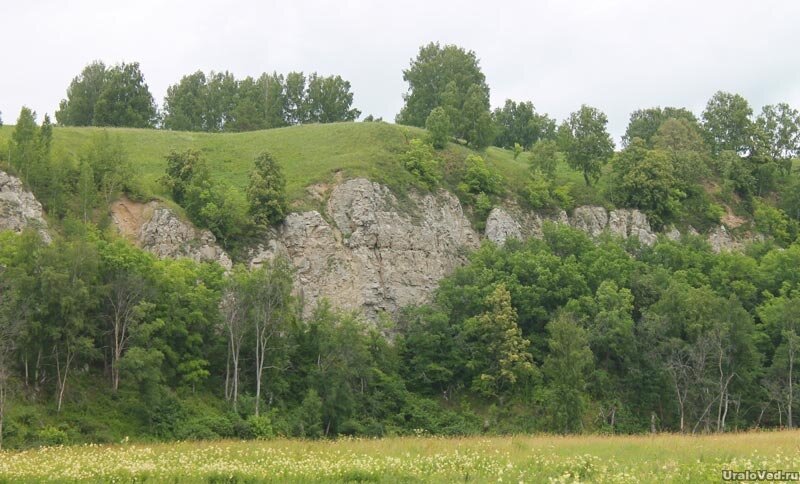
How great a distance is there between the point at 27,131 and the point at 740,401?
59742 mm

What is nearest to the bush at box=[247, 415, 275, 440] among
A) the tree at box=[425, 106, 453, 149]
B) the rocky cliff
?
the rocky cliff

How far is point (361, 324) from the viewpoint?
5900cm

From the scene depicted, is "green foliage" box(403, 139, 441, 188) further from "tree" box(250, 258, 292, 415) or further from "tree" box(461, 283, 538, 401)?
"tree" box(250, 258, 292, 415)

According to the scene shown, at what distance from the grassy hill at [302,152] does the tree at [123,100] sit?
13.2 metres

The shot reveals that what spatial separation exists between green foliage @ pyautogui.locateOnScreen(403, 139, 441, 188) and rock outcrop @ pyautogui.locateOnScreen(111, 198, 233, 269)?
23535 mm

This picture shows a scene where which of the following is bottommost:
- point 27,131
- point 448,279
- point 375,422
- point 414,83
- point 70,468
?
point 375,422

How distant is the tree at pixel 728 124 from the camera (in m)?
101

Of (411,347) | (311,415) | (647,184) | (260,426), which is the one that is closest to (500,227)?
(647,184)

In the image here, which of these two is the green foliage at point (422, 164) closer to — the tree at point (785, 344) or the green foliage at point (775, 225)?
the tree at point (785, 344)

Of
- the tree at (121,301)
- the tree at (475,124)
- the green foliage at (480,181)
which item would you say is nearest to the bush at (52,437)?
the tree at (121,301)

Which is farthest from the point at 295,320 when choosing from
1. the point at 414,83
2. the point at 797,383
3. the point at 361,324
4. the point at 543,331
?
the point at 414,83

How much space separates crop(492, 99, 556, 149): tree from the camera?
128250mm

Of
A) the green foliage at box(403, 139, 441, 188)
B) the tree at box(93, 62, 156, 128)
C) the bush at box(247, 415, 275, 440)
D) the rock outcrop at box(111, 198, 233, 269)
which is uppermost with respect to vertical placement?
the tree at box(93, 62, 156, 128)

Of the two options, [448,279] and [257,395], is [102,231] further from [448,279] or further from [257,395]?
[448,279]
